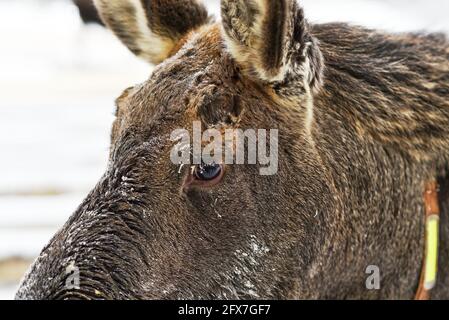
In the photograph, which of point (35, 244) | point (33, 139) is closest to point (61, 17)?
point (33, 139)

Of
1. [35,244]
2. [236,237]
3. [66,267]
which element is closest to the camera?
[66,267]

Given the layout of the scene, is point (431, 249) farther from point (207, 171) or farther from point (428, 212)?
point (207, 171)

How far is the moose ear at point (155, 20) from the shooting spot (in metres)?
4.09

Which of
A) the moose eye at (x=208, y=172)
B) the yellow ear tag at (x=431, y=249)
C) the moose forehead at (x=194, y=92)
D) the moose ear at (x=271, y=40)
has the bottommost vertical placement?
the yellow ear tag at (x=431, y=249)

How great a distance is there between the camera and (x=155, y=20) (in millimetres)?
4109

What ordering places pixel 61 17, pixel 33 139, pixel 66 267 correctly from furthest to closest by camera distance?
pixel 61 17 < pixel 33 139 < pixel 66 267

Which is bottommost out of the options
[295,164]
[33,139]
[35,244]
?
[35,244]

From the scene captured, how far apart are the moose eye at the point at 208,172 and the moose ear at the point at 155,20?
946 millimetres

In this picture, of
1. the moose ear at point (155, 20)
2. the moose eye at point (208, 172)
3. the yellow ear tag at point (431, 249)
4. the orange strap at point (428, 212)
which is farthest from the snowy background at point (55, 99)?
the moose eye at point (208, 172)

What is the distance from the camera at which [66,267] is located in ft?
10.2

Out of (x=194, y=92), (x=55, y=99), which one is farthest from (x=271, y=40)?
(x=55, y=99)

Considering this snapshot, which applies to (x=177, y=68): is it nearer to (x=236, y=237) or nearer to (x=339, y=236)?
(x=236, y=237)

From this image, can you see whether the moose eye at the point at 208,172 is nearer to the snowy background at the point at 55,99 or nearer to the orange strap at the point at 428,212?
the orange strap at the point at 428,212

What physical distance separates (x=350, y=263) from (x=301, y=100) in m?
0.80
